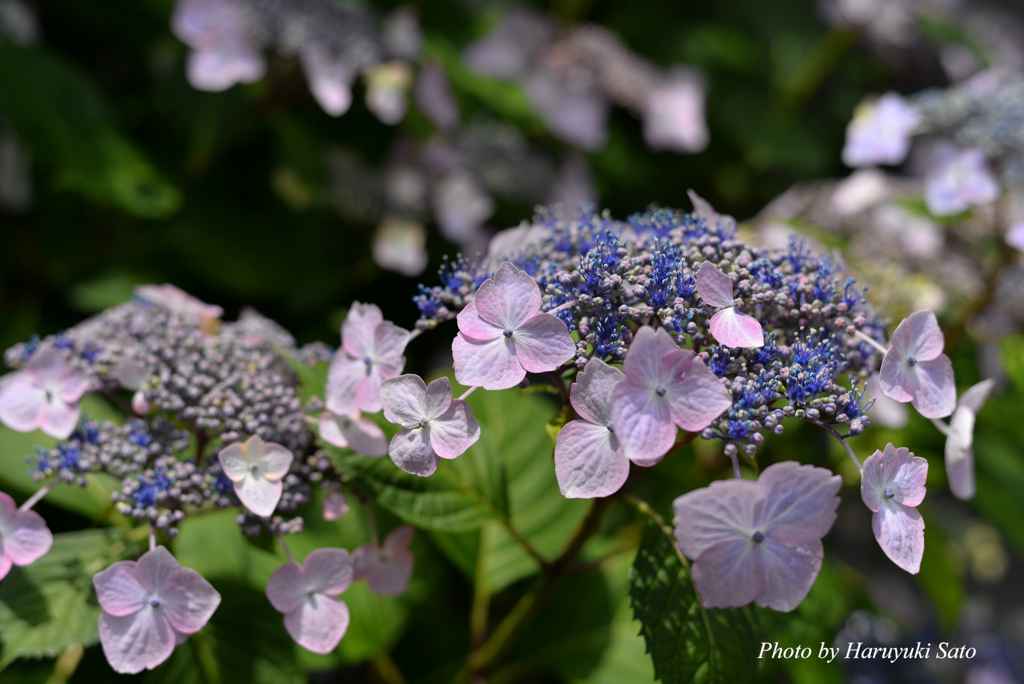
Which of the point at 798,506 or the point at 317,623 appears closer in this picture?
the point at 798,506

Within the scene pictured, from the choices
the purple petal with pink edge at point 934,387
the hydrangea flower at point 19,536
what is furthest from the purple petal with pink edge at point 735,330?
the hydrangea flower at point 19,536

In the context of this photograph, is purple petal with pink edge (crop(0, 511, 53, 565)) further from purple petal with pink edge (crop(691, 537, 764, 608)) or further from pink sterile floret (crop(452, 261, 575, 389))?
purple petal with pink edge (crop(691, 537, 764, 608))

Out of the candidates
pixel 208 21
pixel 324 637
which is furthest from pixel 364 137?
pixel 324 637

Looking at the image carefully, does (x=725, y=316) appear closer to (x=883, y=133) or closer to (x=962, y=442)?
(x=962, y=442)

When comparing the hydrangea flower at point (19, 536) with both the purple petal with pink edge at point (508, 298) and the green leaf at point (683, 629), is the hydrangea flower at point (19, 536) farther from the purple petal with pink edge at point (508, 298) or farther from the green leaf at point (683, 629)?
the green leaf at point (683, 629)

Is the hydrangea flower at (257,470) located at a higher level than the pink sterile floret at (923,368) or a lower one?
lower

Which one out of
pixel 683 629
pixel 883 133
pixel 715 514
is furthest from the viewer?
pixel 883 133

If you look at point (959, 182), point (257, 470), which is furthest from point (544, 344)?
point (959, 182)
